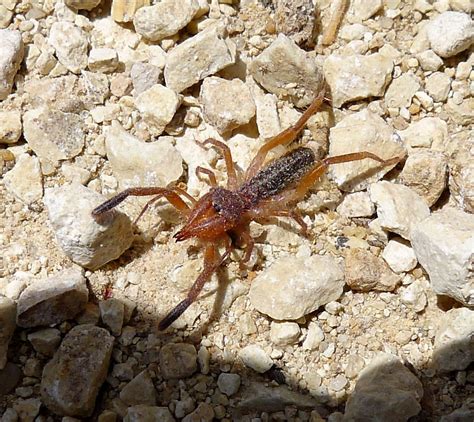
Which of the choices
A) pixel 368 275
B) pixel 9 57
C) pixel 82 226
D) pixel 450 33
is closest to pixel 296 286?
pixel 368 275

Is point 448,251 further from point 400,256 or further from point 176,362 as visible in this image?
point 176,362

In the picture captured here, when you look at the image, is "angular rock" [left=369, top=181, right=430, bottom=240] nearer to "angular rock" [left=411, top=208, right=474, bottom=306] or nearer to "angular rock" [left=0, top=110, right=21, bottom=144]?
"angular rock" [left=411, top=208, right=474, bottom=306]

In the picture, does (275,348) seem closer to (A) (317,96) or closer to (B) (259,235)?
(B) (259,235)

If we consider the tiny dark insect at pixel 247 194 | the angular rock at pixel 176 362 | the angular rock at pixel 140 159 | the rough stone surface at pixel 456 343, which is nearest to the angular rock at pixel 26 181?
the angular rock at pixel 140 159

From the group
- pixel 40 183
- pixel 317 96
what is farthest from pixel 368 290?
pixel 40 183

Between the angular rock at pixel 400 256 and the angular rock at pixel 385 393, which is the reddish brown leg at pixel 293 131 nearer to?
the angular rock at pixel 400 256
